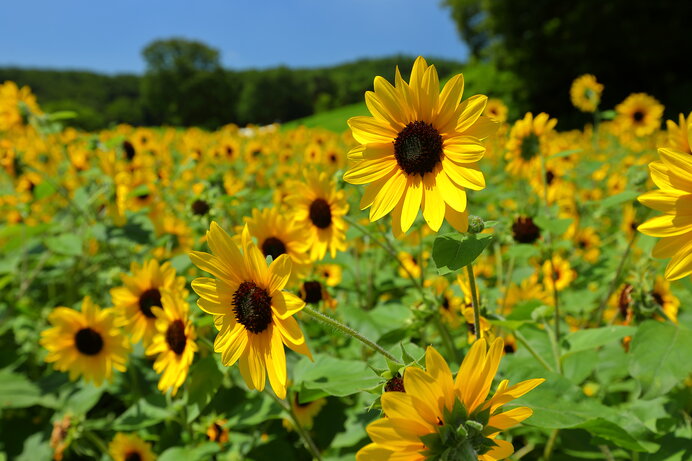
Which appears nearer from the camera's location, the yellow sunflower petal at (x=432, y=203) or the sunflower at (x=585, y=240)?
the yellow sunflower petal at (x=432, y=203)

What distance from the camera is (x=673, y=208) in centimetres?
100

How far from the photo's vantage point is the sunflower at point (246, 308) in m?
1.22

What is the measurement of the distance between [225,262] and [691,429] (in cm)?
152

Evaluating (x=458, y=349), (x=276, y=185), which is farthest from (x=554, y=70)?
(x=458, y=349)

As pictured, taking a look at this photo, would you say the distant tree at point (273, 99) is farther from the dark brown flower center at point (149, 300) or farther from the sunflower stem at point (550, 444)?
the sunflower stem at point (550, 444)

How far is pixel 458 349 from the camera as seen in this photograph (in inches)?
85.0

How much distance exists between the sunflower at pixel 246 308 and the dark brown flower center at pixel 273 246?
32.6 inches

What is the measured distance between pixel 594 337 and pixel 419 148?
3.05ft

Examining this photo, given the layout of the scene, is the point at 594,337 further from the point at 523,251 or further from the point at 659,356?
the point at 523,251

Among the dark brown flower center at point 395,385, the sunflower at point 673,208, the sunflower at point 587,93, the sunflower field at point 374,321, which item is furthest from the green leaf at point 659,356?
the sunflower at point 587,93

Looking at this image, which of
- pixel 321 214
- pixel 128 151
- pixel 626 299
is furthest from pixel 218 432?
pixel 128 151

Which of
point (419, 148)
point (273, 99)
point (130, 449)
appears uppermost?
point (273, 99)

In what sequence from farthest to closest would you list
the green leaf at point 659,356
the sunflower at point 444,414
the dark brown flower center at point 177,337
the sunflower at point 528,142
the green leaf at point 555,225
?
the sunflower at point 528,142
the green leaf at point 555,225
the dark brown flower center at point 177,337
the green leaf at point 659,356
the sunflower at point 444,414

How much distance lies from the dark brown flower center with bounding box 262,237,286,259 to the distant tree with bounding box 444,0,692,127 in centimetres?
2458
